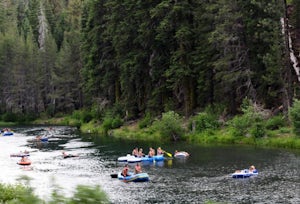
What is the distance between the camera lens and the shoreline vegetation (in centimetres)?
4503

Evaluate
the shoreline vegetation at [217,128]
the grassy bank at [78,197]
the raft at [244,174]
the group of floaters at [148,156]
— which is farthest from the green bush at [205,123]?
the grassy bank at [78,197]

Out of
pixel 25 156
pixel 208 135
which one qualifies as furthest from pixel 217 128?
pixel 25 156

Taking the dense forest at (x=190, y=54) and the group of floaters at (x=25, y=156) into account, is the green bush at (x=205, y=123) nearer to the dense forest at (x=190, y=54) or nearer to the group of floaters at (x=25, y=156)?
the dense forest at (x=190, y=54)

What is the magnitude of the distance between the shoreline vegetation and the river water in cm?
215

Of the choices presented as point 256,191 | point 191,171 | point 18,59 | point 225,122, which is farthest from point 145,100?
point 18,59

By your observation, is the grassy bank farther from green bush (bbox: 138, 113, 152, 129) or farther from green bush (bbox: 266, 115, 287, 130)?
green bush (bbox: 138, 113, 152, 129)

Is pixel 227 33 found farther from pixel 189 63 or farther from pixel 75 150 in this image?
pixel 75 150

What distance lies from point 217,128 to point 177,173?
17553 millimetres

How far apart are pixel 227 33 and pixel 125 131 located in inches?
660

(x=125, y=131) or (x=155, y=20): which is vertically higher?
(x=155, y=20)

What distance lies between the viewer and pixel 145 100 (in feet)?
220

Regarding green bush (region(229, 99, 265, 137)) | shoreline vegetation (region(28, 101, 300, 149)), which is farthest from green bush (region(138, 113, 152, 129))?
green bush (region(229, 99, 265, 137))

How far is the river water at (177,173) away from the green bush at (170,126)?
1.95 meters

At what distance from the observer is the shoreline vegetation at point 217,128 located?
4503cm
